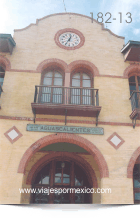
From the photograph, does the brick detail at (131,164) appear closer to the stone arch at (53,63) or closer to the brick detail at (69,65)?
the brick detail at (69,65)

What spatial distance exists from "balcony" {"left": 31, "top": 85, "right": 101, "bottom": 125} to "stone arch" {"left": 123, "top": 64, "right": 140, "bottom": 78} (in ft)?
6.44

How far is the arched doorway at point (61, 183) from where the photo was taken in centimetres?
962

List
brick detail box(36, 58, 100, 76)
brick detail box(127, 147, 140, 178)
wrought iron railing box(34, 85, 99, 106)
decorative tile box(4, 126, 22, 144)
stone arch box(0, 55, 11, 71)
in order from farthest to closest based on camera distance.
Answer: brick detail box(36, 58, 100, 76) < stone arch box(0, 55, 11, 71) < wrought iron railing box(34, 85, 99, 106) < decorative tile box(4, 126, 22, 144) < brick detail box(127, 147, 140, 178)

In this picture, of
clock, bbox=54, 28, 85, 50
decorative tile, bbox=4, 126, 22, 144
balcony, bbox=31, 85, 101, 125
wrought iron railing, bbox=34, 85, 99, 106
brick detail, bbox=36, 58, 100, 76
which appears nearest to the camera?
decorative tile, bbox=4, 126, 22, 144

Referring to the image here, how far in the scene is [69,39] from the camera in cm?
1142

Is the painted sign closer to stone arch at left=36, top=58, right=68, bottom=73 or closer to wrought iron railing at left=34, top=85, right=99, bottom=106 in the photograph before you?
wrought iron railing at left=34, top=85, right=99, bottom=106

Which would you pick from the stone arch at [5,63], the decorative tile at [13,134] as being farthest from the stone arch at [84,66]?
the decorative tile at [13,134]

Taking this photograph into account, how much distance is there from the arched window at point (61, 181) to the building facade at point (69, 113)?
46 mm

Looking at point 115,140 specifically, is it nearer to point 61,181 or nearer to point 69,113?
point 69,113

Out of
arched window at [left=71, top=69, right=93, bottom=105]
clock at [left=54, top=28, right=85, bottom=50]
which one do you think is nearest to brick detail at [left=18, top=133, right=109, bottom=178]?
arched window at [left=71, top=69, right=93, bottom=105]

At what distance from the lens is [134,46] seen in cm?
1051

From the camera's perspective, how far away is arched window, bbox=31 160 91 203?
962cm

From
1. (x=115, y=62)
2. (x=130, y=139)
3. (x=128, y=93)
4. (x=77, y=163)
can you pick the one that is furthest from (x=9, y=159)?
(x=115, y=62)

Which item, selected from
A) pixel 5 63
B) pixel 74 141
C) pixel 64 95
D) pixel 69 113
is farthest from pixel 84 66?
pixel 74 141
